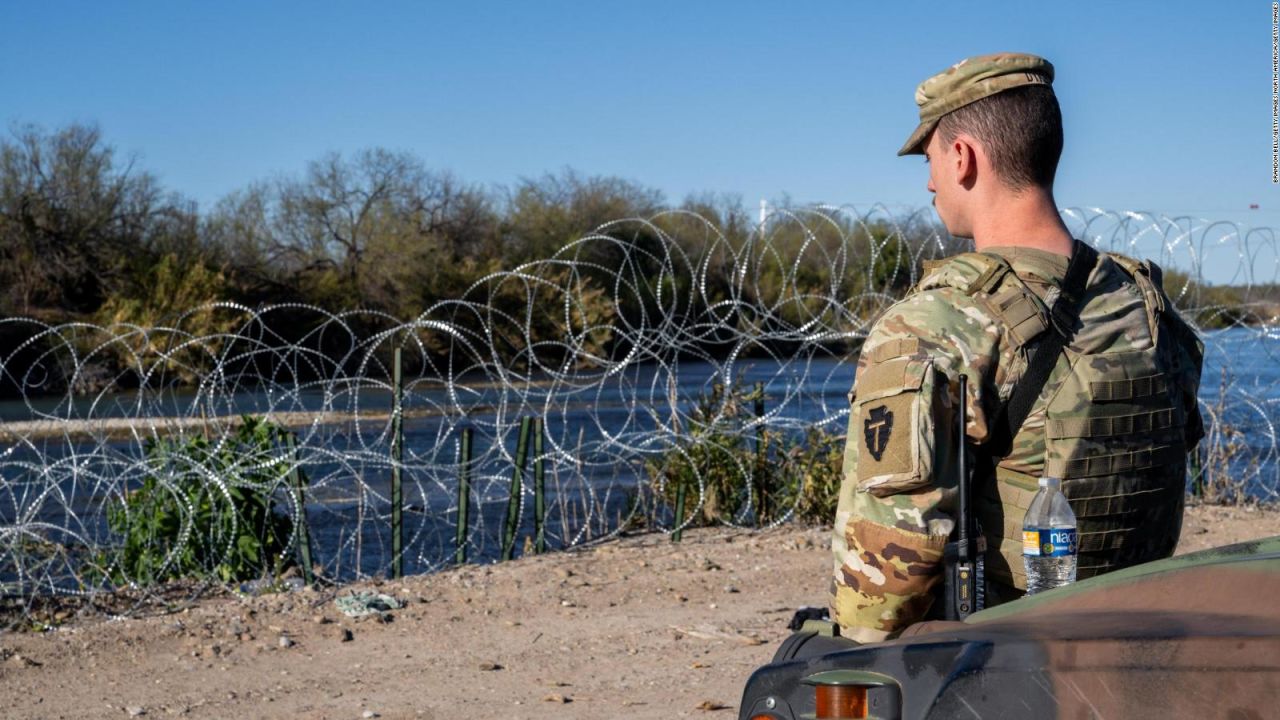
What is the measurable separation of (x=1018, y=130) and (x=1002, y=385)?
0.47 metres

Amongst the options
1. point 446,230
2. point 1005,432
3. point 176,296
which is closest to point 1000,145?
point 1005,432

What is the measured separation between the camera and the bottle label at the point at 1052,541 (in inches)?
96.7

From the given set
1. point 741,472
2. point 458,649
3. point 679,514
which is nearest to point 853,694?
point 458,649

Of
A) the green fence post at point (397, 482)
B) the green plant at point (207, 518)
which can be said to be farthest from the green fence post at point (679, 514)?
the green plant at point (207, 518)

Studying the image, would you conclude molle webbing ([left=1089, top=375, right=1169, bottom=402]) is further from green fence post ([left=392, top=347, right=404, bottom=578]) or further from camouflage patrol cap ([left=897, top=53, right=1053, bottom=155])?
green fence post ([left=392, top=347, right=404, bottom=578])

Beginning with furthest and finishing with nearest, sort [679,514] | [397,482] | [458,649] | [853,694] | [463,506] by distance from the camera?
[679,514], [463,506], [397,482], [458,649], [853,694]

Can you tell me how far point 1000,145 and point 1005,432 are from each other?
1.73ft

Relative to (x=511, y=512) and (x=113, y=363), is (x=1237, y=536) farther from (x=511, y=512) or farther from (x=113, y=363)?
(x=113, y=363)

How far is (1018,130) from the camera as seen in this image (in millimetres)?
2611

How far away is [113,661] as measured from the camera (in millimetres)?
5875

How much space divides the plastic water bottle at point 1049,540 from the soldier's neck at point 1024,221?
0.45m

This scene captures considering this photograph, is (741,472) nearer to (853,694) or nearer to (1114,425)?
(1114,425)

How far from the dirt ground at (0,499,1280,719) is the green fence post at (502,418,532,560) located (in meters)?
0.15

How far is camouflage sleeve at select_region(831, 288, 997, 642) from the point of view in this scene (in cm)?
240
